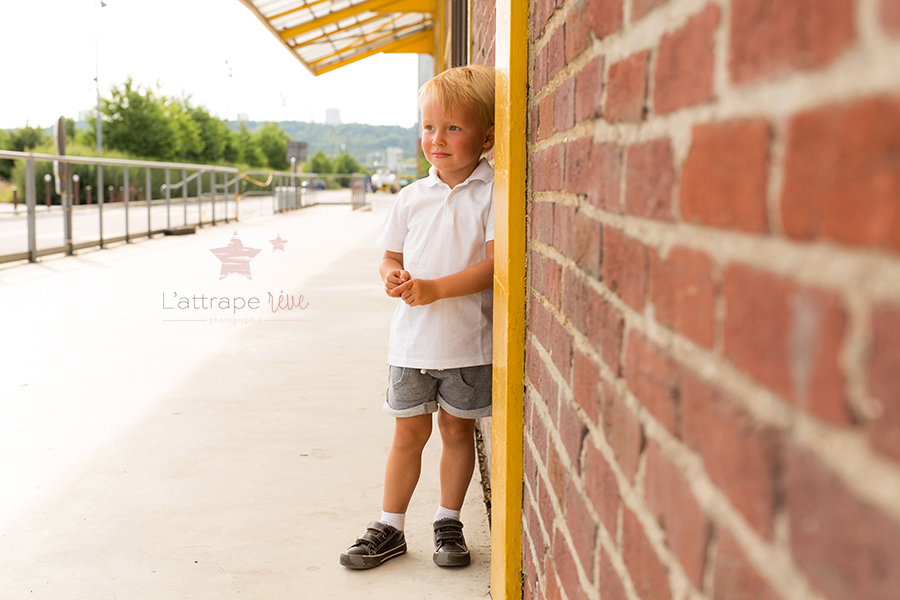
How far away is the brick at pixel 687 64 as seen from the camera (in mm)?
572

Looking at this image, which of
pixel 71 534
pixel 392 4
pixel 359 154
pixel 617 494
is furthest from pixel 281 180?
pixel 359 154

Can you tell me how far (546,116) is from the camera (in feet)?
4.34

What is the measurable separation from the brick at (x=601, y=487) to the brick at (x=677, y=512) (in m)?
0.13

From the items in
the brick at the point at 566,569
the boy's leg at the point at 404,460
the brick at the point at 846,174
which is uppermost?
the brick at the point at 846,174

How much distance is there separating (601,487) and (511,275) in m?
0.74

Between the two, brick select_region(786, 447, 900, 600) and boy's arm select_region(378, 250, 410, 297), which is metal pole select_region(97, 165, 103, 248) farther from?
brick select_region(786, 447, 900, 600)

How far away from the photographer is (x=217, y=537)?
2447mm

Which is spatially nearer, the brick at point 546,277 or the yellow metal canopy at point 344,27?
the brick at point 546,277

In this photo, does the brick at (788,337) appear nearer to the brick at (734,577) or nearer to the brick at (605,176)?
the brick at (734,577)

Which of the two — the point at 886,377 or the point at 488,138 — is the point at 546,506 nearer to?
the point at 886,377

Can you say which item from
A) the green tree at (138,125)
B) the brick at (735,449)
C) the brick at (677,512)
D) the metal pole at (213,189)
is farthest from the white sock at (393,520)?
the green tree at (138,125)

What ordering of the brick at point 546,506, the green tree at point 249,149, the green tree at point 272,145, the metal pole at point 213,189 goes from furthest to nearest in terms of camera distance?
1. the green tree at point 272,145
2. the green tree at point 249,149
3. the metal pole at point 213,189
4. the brick at point 546,506

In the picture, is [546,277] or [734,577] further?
[546,277]

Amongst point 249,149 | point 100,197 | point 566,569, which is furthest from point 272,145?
point 566,569
